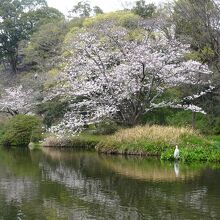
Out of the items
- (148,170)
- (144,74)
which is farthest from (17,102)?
(148,170)

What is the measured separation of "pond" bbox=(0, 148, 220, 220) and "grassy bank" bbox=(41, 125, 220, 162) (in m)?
1.56

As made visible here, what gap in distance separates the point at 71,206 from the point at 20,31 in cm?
4724

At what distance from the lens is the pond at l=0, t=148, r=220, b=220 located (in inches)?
440

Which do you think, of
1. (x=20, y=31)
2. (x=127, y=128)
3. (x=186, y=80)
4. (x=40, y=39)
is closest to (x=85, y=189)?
(x=127, y=128)

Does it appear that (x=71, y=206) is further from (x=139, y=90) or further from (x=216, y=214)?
(x=139, y=90)

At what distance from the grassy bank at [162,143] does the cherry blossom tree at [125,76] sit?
1823 millimetres

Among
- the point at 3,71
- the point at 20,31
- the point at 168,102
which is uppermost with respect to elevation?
the point at 20,31

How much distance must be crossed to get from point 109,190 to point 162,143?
9.49 m

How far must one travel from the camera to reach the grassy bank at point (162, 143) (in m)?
21.2

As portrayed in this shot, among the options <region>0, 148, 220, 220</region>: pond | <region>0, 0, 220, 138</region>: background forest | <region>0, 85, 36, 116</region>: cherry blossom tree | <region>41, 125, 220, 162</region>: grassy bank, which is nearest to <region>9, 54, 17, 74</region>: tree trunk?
<region>0, 85, 36, 116</region>: cherry blossom tree

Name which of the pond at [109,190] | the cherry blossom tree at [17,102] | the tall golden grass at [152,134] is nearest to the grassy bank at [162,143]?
the tall golden grass at [152,134]

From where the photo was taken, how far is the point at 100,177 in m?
16.9

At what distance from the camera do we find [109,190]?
14219 mm

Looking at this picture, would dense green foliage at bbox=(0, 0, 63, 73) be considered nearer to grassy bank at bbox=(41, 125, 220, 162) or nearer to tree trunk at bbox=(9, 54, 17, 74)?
tree trunk at bbox=(9, 54, 17, 74)
